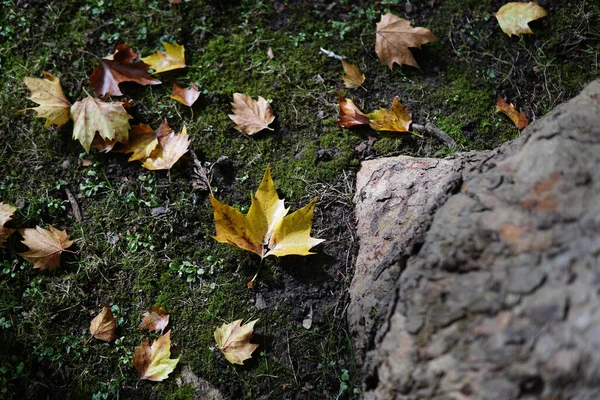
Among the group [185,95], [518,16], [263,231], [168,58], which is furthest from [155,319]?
[518,16]

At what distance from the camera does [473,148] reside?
238cm

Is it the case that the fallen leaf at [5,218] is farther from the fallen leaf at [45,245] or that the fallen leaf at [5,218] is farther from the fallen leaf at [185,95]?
the fallen leaf at [185,95]

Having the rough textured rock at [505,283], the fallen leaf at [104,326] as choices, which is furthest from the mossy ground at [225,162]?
the rough textured rock at [505,283]

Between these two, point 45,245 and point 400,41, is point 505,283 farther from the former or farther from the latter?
point 45,245

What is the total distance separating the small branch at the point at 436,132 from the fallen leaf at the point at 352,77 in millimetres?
386

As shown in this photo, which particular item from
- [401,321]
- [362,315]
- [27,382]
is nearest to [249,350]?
[362,315]

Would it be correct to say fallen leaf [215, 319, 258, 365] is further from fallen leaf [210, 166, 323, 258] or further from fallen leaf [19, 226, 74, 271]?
fallen leaf [19, 226, 74, 271]

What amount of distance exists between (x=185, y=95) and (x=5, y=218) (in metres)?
1.03

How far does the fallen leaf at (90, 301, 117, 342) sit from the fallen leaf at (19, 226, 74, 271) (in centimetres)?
34

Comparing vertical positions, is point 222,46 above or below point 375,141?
above

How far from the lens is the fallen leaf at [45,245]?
6.98 ft

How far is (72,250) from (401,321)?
1555 millimetres

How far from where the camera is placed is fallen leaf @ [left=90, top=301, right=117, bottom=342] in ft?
6.56

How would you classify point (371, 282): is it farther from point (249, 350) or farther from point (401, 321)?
point (249, 350)
